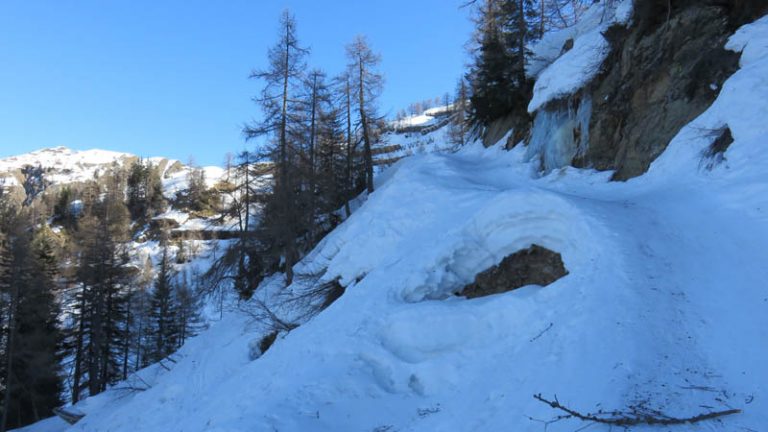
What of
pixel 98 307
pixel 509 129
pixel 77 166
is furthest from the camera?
pixel 77 166

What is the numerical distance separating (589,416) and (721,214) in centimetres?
448

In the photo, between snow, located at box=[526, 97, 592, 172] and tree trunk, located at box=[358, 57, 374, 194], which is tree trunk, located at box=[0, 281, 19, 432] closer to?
tree trunk, located at box=[358, 57, 374, 194]

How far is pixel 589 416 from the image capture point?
135 inches

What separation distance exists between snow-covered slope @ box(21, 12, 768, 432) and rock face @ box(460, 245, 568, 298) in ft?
0.67

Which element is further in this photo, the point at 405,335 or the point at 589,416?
the point at 405,335

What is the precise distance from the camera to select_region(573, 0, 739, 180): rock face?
29.5 ft

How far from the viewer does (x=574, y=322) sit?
197 inches

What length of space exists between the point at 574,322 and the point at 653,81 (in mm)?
8546

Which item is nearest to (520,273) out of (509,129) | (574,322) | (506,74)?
(574,322)

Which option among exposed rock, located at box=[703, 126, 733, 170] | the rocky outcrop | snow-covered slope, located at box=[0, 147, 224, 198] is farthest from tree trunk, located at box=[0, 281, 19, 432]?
snow-covered slope, located at box=[0, 147, 224, 198]

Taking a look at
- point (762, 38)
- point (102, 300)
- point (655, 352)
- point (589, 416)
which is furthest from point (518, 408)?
point (102, 300)

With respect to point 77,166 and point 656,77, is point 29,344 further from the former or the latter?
point 77,166

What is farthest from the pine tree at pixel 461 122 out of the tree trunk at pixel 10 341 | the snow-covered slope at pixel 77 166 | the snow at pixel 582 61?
the snow-covered slope at pixel 77 166

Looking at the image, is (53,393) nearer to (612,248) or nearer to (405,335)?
(405,335)
